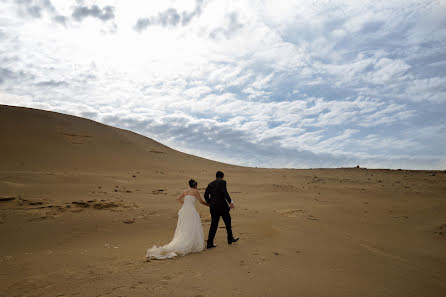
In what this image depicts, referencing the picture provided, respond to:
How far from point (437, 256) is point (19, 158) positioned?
896 inches

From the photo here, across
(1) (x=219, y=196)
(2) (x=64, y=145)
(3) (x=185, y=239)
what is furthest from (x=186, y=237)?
(2) (x=64, y=145)

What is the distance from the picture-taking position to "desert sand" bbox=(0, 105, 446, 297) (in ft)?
14.3

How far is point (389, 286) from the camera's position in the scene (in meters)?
4.51

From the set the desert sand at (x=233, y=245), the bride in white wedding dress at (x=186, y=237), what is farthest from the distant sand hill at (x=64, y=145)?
the bride in white wedding dress at (x=186, y=237)

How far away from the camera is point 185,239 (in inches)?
238

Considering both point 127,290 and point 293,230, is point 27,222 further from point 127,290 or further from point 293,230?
point 293,230

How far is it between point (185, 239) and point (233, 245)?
4.34 ft

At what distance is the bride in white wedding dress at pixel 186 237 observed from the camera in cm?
573

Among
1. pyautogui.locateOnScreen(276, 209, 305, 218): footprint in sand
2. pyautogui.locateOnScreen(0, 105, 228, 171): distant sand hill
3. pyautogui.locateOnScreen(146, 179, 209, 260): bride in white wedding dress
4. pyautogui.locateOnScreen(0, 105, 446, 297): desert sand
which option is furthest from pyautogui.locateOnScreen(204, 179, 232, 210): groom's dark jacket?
pyautogui.locateOnScreen(0, 105, 228, 171): distant sand hill

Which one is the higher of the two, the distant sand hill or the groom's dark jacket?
the distant sand hill

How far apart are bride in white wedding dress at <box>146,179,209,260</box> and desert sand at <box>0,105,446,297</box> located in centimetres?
29

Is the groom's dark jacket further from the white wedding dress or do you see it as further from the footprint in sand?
the footprint in sand

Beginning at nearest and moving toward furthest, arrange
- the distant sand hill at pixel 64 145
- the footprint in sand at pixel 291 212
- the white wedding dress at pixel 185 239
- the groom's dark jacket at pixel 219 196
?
the white wedding dress at pixel 185 239, the groom's dark jacket at pixel 219 196, the footprint in sand at pixel 291 212, the distant sand hill at pixel 64 145

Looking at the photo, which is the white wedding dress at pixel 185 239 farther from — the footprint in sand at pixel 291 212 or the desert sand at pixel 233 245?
the footprint in sand at pixel 291 212
